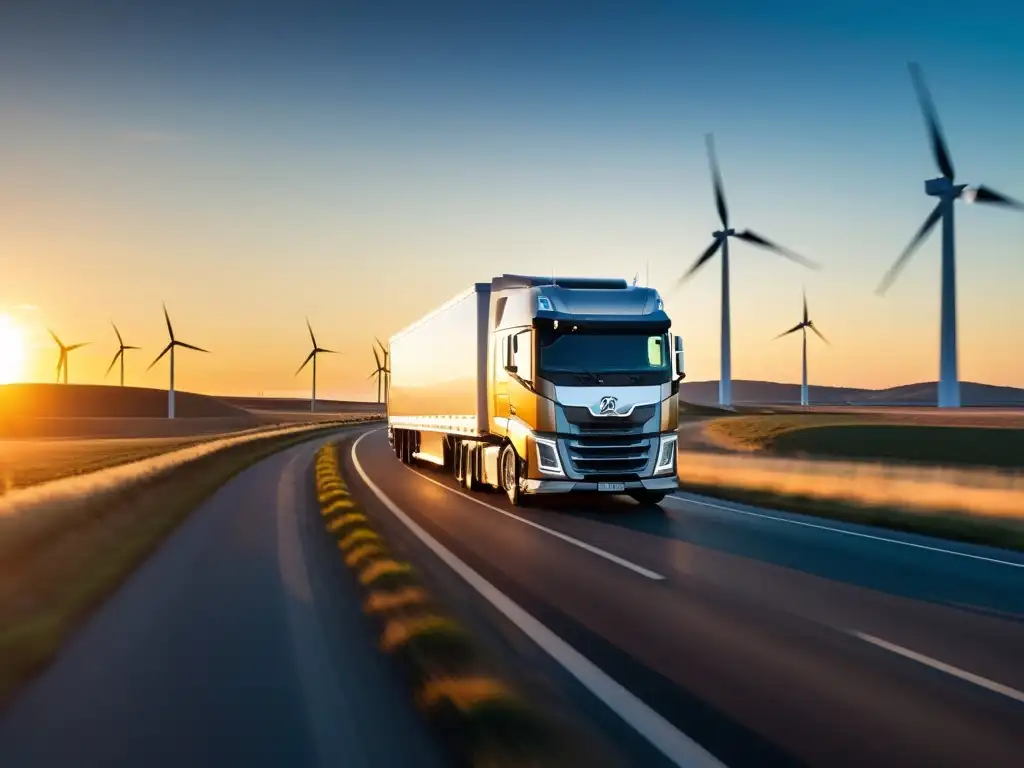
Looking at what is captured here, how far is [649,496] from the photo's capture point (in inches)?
845

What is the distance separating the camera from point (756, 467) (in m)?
27.7

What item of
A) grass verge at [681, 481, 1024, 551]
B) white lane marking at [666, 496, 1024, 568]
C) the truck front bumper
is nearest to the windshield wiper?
the truck front bumper

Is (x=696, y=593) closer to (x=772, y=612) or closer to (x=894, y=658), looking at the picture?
(x=772, y=612)

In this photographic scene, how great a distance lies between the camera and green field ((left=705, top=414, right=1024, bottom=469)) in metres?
47.2

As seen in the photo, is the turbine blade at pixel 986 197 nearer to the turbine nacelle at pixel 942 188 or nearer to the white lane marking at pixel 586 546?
the turbine nacelle at pixel 942 188

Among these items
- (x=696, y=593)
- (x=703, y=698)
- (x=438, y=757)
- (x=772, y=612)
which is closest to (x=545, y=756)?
(x=438, y=757)

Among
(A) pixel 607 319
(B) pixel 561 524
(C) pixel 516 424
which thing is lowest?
(B) pixel 561 524

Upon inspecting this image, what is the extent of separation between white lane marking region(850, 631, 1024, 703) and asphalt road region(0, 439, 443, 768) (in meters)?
3.78

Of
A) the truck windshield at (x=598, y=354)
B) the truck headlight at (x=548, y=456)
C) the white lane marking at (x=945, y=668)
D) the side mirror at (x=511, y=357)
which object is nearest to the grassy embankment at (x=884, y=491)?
the truck windshield at (x=598, y=354)

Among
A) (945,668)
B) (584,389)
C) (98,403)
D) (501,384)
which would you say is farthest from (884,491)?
(98,403)

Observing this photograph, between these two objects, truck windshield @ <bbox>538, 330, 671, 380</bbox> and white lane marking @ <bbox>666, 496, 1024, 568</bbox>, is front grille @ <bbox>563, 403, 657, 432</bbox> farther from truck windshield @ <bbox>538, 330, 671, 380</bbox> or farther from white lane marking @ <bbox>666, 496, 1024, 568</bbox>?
white lane marking @ <bbox>666, 496, 1024, 568</bbox>

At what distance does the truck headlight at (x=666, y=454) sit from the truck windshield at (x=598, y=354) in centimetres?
124

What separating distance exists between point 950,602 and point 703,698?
4.63 m

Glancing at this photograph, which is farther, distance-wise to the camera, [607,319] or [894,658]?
[607,319]
